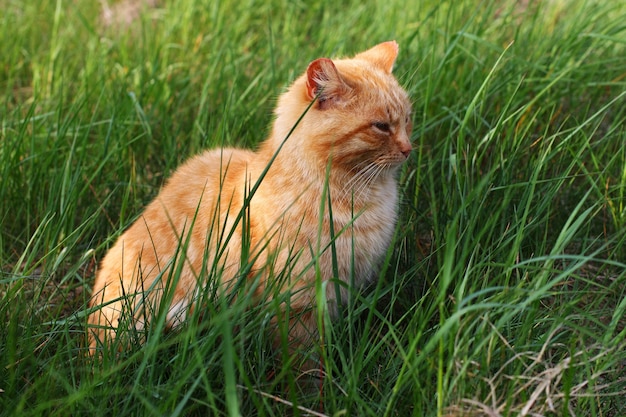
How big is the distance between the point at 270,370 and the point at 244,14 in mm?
2518

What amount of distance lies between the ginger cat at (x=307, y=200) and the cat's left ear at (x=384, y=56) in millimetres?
78

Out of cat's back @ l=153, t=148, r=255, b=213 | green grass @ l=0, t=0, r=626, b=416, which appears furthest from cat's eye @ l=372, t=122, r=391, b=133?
cat's back @ l=153, t=148, r=255, b=213

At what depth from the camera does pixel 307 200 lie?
2338 mm

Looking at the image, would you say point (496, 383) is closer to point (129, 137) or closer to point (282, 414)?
point (282, 414)

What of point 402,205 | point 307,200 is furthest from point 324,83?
point 402,205

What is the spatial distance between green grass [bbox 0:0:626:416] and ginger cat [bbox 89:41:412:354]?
0.43ft

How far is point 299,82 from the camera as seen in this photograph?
2512 millimetres

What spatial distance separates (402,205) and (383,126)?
483mm

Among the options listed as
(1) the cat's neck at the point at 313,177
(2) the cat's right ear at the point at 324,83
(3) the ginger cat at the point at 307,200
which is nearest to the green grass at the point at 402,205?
(3) the ginger cat at the point at 307,200

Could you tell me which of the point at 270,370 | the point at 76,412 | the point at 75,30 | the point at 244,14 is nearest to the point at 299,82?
the point at 270,370

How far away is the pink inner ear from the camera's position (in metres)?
2.25

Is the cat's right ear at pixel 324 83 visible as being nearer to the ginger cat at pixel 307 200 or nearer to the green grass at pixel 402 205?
the ginger cat at pixel 307 200

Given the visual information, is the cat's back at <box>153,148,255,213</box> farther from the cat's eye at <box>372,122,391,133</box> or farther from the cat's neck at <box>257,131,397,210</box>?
the cat's eye at <box>372,122,391,133</box>

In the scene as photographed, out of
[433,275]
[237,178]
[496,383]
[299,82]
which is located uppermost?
[299,82]
